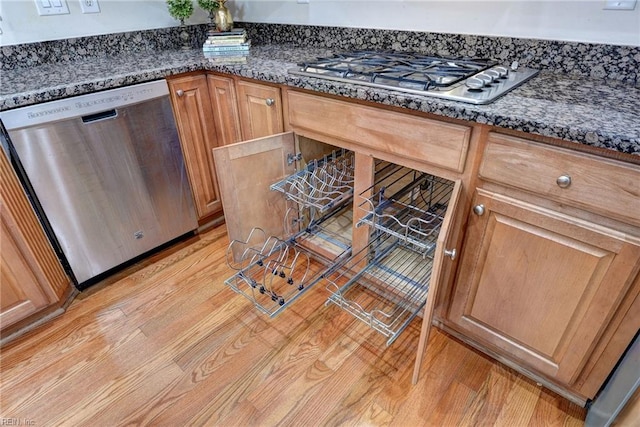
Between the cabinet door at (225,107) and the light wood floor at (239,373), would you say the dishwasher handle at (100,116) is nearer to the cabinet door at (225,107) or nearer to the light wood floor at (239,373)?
the cabinet door at (225,107)

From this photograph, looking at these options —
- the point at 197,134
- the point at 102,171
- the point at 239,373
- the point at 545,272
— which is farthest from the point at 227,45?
the point at 545,272

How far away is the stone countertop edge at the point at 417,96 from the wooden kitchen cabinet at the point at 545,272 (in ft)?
0.22

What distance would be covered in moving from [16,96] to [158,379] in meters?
1.06

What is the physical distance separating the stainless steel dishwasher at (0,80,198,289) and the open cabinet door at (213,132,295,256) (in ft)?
1.55

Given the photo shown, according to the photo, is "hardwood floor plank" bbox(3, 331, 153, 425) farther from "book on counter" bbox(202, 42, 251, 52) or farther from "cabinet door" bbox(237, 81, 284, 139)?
"book on counter" bbox(202, 42, 251, 52)

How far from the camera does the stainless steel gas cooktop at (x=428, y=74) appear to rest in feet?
3.54

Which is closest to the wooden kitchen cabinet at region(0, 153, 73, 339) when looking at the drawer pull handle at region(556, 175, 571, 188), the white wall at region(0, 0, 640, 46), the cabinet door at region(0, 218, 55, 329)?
the cabinet door at region(0, 218, 55, 329)

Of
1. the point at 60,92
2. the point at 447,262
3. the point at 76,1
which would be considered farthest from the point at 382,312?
the point at 76,1

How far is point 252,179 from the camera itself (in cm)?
146

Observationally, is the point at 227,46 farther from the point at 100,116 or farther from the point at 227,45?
the point at 100,116

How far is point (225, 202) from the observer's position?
55.7 inches

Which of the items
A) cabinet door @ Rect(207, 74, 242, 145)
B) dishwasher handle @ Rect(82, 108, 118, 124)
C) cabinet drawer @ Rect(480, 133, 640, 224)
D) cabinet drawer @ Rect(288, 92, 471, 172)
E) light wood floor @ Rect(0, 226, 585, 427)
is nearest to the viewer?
cabinet drawer @ Rect(480, 133, 640, 224)

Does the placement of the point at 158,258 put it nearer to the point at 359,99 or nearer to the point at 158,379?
the point at 158,379

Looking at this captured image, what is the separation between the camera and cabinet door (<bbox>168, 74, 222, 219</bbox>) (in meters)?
1.66
